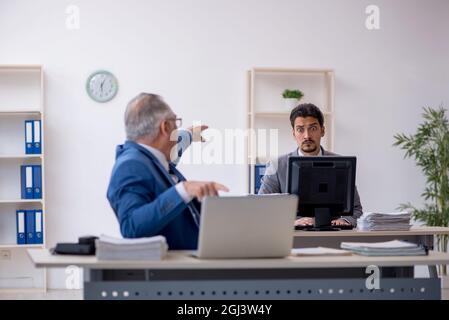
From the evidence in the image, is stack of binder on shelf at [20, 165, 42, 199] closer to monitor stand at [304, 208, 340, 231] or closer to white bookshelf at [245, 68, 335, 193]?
white bookshelf at [245, 68, 335, 193]

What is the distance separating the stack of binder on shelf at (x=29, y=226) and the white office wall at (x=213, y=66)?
0.23m

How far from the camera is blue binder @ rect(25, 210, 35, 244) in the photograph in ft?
22.1

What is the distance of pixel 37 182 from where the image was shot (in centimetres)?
676

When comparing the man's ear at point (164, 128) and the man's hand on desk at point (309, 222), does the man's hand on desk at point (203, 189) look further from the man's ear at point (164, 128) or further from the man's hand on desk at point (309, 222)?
the man's hand on desk at point (309, 222)

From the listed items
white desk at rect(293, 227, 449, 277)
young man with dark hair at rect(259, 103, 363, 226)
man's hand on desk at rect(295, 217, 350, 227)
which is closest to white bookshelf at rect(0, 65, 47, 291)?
young man with dark hair at rect(259, 103, 363, 226)

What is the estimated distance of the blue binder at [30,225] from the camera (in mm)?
6738

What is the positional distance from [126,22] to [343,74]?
2.03 meters

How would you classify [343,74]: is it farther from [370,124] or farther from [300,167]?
[300,167]

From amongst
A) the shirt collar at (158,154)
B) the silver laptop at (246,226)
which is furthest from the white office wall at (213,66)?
the silver laptop at (246,226)

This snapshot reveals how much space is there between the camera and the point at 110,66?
6996 mm

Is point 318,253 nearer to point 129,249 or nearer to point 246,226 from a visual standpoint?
point 246,226

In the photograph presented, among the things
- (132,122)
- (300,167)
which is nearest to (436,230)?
(300,167)

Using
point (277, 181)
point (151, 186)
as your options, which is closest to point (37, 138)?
point (277, 181)

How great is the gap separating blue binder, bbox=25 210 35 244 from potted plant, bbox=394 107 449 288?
3275mm
